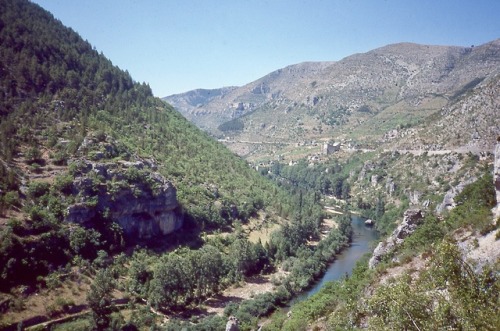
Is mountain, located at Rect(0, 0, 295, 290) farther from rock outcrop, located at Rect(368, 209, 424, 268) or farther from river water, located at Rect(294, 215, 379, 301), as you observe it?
rock outcrop, located at Rect(368, 209, 424, 268)

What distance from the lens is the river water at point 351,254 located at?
61.5 m

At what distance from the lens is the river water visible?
6147 centimetres

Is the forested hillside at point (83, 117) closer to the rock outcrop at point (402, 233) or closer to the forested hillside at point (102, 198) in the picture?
the forested hillside at point (102, 198)

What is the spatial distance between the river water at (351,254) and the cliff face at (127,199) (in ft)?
109

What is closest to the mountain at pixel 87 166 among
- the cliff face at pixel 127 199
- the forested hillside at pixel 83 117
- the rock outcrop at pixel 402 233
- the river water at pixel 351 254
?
the cliff face at pixel 127 199

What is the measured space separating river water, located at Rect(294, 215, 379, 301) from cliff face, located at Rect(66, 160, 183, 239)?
3321 centimetres

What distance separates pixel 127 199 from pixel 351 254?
51.1 metres

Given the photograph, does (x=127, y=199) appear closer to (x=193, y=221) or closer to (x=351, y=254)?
(x=193, y=221)

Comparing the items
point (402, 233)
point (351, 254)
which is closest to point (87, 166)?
point (402, 233)

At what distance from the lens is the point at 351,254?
249 ft

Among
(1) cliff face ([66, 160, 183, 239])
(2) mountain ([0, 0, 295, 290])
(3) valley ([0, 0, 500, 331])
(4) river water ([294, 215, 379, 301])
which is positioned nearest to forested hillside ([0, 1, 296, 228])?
(2) mountain ([0, 0, 295, 290])

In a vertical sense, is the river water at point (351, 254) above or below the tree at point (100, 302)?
below

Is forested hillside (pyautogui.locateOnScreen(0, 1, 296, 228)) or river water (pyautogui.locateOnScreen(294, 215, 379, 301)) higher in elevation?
forested hillside (pyautogui.locateOnScreen(0, 1, 296, 228))

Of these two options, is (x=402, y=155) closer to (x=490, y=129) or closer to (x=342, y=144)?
(x=490, y=129)
